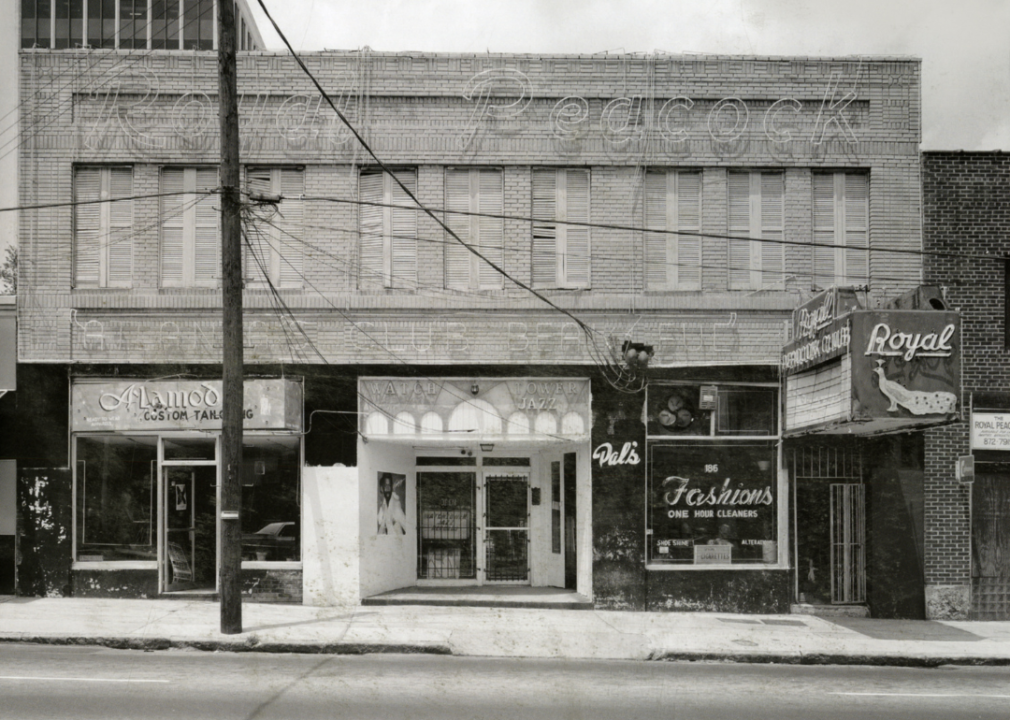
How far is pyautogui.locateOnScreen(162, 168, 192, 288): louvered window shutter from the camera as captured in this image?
57.6ft

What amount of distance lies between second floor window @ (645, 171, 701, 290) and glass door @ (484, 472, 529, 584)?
471cm

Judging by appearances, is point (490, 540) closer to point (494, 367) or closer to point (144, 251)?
point (494, 367)

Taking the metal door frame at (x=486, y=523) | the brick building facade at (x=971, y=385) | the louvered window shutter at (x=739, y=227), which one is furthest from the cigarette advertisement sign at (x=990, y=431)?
the metal door frame at (x=486, y=523)

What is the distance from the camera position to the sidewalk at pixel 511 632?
13.7m

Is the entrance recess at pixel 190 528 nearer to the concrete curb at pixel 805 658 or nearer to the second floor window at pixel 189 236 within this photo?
the second floor window at pixel 189 236

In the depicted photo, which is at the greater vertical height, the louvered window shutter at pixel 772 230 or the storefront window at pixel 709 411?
A: the louvered window shutter at pixel 772 230

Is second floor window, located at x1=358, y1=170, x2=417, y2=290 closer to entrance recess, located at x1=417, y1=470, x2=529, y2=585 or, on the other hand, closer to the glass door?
entrance recess, located at x1=417, y1=470, x2=529, y2=585

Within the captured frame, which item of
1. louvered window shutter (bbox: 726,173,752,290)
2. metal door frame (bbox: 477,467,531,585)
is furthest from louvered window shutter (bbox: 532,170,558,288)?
metal door frame (bbox: 477,467,531,585)

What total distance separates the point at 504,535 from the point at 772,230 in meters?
7.18

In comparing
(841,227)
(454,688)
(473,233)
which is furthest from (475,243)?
(454,688)

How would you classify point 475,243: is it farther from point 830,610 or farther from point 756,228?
point 830,610

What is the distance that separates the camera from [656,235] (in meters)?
17.7

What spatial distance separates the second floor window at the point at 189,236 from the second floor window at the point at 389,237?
2461 mm

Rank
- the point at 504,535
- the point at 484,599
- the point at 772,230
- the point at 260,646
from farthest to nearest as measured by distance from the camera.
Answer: the point at 504,535 → the point at 772,230 → the point at 484,599 → the point at 260,646
